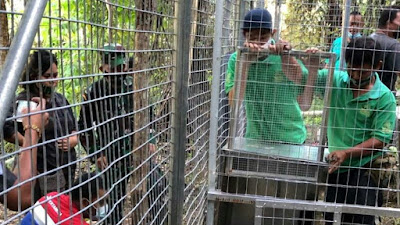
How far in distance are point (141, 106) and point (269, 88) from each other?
1322mm

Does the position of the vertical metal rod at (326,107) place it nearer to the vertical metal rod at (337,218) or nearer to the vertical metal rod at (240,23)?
the vertical metal rod at (337,218)

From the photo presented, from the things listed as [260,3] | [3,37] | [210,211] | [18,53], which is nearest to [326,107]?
[210,211]

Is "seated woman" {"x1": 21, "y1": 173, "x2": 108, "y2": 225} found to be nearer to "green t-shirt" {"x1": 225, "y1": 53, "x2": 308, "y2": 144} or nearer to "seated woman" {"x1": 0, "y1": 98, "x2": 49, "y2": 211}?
"seated woman" {"x1": 0, "y1": 98, "x2": 49, "y2": 211}

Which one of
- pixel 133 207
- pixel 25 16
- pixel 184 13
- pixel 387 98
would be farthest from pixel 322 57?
pixel 25 16

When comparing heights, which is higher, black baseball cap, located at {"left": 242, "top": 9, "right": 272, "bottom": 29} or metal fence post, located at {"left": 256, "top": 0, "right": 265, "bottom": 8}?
metal fence post, located at {"left": 256, "top": 0, "right": 265, "bottom": 8}

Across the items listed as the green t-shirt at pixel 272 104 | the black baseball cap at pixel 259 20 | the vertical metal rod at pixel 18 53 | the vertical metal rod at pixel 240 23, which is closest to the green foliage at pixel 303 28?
the vertical metal rod at pixel 240 23

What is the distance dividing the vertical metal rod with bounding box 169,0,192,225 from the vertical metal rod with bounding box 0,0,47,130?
116cm

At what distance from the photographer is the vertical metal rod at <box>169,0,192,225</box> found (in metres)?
2.19

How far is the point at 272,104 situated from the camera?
9.62 feet

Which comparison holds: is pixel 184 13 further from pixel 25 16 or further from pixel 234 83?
pixel 25 16

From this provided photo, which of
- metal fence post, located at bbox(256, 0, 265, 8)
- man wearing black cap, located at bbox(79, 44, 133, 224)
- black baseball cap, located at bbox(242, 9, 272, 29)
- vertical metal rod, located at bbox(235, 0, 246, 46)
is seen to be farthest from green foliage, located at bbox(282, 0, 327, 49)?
man wearing black cap, located at bbox(79, 44, 133, 224)

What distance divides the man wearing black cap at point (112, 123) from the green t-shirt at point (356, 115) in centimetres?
161

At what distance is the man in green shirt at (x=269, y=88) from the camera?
9.39ft

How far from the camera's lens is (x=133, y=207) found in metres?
1.77
